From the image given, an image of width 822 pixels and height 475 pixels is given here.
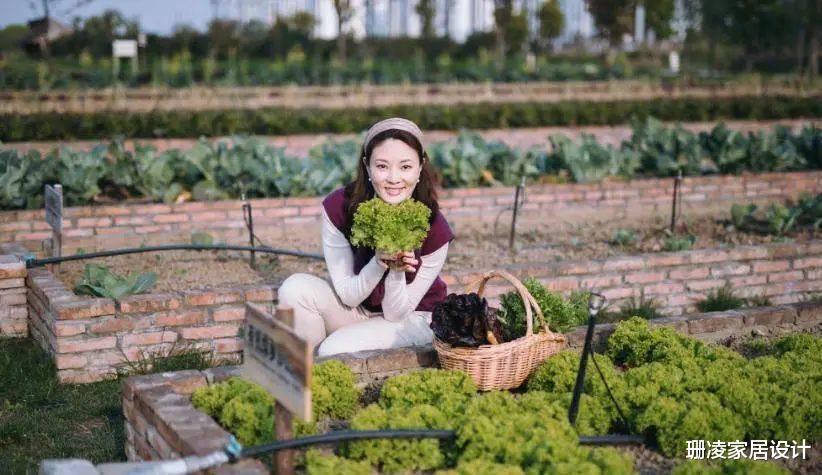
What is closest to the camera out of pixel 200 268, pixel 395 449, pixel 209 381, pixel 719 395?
pixel 395 449

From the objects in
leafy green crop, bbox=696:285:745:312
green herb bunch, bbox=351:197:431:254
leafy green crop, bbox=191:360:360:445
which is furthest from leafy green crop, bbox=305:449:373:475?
leafy green crop, bbox=696:285:745:312

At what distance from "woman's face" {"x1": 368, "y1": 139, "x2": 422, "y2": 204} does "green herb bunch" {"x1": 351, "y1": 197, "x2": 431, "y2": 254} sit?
31cm

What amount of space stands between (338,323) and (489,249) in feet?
9.78

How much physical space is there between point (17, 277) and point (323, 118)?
9.43 meters

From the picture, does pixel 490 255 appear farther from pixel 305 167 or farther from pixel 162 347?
pixel 162 347

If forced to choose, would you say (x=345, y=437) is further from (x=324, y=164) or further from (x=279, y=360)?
(x=324, y=164)

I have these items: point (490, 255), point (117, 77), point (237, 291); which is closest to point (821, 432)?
point (237, 291)

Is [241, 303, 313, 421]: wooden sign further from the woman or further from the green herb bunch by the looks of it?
the woman

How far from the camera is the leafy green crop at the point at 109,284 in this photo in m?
5.05

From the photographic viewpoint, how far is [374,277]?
13.9 feet

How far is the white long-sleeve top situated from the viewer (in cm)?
431

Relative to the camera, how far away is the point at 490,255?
714 cm

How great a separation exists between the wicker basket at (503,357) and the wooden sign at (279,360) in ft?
3.43

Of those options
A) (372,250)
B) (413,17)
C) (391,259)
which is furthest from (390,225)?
(413,17)
